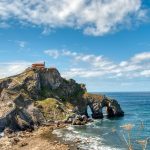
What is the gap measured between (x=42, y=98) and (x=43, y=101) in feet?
16.1

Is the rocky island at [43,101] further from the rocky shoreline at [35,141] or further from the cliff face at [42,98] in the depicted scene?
the rocky shoreline at [35,141]

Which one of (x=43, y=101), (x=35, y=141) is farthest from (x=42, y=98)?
(x=35, y=141)

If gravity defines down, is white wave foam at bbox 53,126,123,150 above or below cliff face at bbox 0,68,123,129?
below

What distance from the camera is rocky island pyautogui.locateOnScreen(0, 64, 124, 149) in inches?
4139

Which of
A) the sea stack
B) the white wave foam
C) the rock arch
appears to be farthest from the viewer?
the rock arch

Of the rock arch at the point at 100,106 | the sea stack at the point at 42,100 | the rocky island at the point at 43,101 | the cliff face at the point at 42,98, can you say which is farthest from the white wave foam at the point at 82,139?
the rock arch at the point at 100,106

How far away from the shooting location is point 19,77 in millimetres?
136875

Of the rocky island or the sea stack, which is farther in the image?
the sea stack

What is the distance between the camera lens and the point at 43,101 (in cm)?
12662

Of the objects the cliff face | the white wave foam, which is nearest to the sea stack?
the cliff face

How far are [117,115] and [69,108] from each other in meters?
27.0

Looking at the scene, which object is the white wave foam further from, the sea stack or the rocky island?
the sea stack

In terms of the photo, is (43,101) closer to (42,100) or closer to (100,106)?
(42,100)

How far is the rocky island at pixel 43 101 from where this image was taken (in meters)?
105
